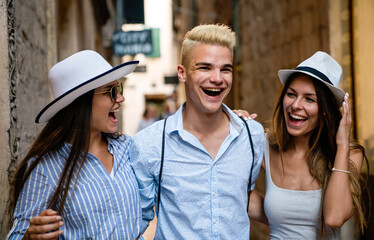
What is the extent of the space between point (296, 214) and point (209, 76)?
3.73 feet

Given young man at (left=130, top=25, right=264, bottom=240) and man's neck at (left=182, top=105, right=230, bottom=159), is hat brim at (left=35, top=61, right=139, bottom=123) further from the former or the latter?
man's neck at (left=182, top=105, right=230, bottom=159)

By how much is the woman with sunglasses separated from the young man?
251 millimetres

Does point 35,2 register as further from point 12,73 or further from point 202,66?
point 202,66

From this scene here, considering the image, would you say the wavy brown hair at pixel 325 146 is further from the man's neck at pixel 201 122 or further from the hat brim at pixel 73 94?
the hat brim at pixel 73 94

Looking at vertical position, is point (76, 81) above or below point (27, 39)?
below

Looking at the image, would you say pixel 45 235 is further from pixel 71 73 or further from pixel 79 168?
pixel 71 73

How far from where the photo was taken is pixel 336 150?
3.12 meters

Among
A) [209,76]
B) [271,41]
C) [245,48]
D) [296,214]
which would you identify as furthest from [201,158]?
[245,48]

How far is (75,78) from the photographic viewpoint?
7.97ft

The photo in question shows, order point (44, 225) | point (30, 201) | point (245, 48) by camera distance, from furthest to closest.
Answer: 1. point (245, 48)
2. point (30, 201)
3. point (44, 225)

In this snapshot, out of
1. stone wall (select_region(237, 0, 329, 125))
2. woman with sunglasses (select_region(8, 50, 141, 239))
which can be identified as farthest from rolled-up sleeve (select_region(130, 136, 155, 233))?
stone wall (select_region(237, 0, 329, 125))

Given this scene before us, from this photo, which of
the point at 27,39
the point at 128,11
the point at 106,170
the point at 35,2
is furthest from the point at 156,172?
the point at 128,11

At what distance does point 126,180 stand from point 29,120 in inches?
53.9

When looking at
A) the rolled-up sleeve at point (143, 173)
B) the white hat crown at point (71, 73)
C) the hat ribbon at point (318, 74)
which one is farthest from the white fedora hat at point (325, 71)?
the white hat crown at point (71, 73)
